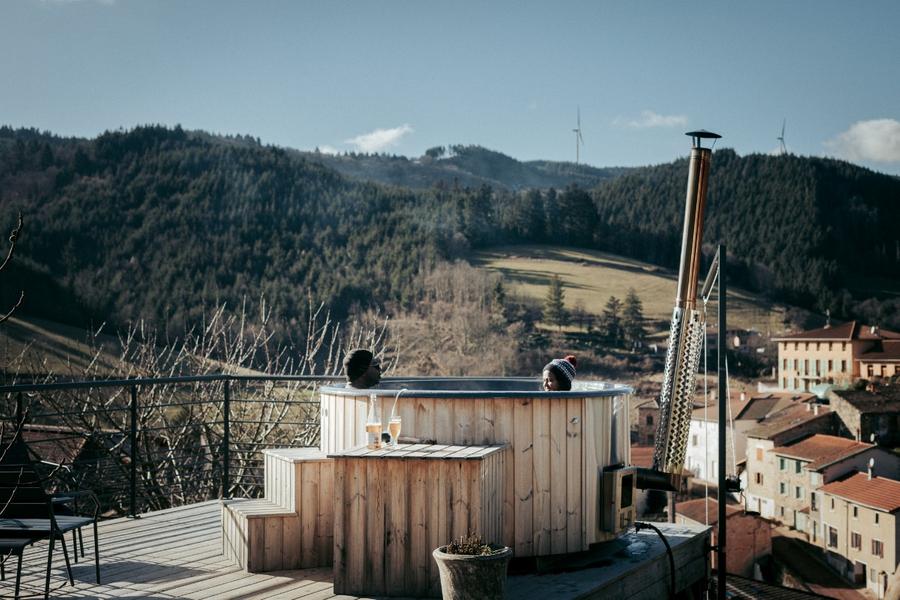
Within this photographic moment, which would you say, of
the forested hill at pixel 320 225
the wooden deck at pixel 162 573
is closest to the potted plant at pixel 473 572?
the wooden deck at pixel 162 573

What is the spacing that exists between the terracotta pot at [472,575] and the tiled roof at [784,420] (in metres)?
42.6

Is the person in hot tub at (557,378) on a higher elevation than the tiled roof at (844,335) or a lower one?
higher

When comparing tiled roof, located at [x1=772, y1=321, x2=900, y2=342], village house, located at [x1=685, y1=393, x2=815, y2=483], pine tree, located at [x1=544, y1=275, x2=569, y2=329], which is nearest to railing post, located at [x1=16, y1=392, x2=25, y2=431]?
village house, located at [x1=685, y1=393, x2=815, y2=483]

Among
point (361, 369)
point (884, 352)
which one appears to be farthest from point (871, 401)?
point (361, 369)

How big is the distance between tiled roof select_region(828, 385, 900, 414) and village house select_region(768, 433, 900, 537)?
3.66 meters

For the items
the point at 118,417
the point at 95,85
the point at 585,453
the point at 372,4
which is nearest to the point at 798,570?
the point at 118,417

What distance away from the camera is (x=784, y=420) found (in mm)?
45906

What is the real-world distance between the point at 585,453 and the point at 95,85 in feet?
214

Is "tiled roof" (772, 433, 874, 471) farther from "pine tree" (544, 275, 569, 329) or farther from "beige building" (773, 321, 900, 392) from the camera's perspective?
"beige building" (773, 321, 900, 392)

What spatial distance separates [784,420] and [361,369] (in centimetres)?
4487

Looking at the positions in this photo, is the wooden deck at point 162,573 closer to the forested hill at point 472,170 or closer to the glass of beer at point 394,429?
the glass of beer at point 394,429

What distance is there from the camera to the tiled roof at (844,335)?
2515 inches

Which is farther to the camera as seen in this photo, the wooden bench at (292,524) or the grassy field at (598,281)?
the grassy field at (598,281)

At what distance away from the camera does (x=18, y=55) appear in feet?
170
